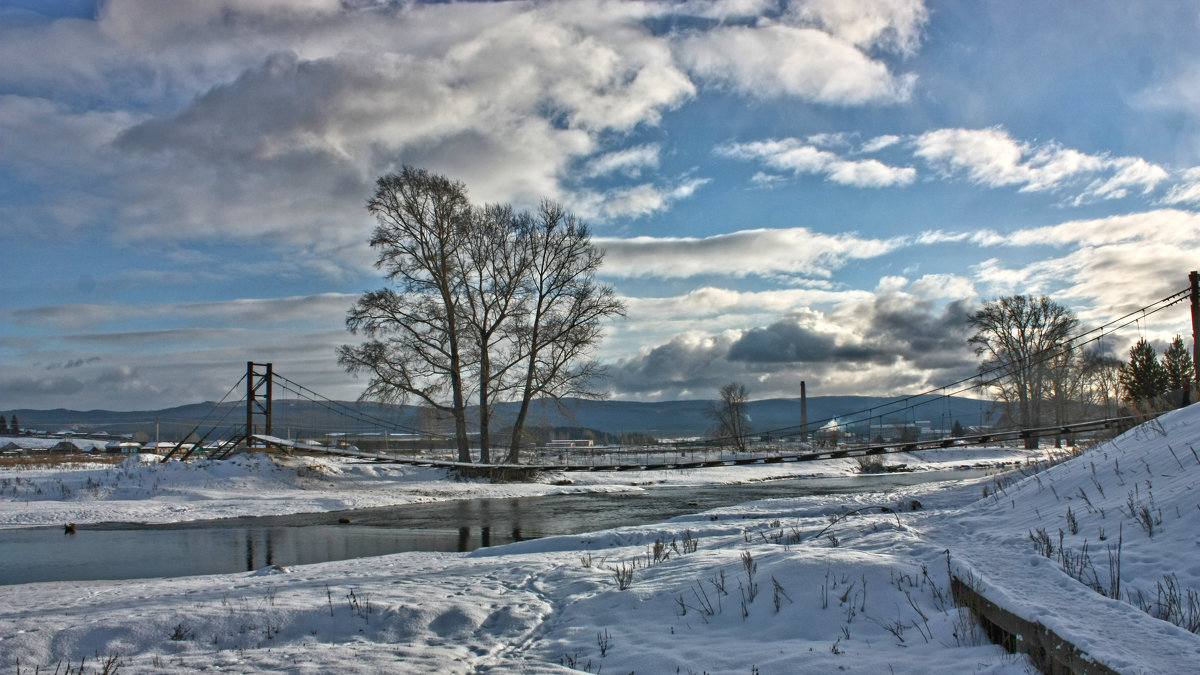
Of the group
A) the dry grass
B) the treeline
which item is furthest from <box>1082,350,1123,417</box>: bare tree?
the dry grass

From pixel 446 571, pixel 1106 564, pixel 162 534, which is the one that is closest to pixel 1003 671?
pixel 1106 564

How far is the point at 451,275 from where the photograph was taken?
27094 mm

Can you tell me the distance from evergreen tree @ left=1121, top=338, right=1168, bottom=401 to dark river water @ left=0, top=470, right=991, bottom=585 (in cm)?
2742

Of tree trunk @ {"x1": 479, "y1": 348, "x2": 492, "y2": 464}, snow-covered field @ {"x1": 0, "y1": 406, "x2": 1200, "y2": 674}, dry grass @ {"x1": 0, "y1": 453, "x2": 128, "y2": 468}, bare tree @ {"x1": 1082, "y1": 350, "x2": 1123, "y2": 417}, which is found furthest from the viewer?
bare tree @ {"x1": 1082, "y1": 350, "x2": 1123, "y2": 417}

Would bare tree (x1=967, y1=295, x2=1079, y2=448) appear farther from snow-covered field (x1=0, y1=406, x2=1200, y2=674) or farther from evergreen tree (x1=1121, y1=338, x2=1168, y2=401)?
snow-covered field (x1=0, y1=406, x2=1200, y2=674)

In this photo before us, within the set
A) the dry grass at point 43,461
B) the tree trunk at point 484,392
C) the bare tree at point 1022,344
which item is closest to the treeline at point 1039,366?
the bare tree at point 1022,344

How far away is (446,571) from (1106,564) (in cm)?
626

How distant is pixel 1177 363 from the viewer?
1468 inches

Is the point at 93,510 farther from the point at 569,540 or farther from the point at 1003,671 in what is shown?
the point at 1003,671

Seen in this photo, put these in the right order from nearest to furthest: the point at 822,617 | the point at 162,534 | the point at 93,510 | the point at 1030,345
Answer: the point at 822,617 → the point at 162,534 → the point at 93,510 → the point at 1030,345

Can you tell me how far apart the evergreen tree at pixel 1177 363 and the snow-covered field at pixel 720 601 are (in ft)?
107

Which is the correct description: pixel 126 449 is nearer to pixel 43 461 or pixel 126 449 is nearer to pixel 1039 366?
pixel 43 461

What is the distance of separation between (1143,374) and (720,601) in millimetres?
38730

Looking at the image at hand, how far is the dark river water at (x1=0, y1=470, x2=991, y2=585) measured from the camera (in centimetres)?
950
